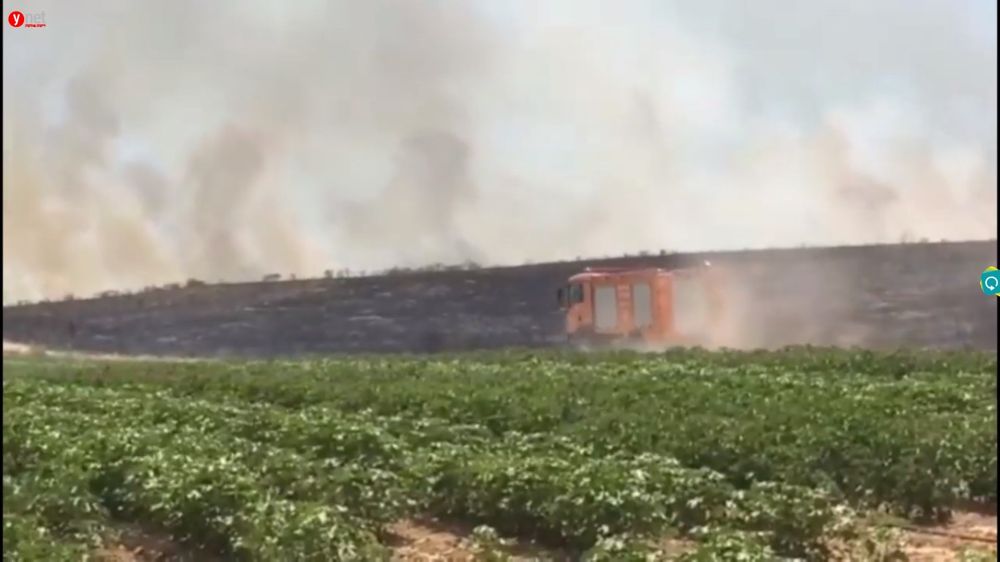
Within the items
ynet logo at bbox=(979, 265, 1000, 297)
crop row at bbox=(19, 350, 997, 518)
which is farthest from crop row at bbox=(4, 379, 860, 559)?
ynet logo at bbox=(979, 265, 1000, 297)

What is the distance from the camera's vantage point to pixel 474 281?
23156 mm

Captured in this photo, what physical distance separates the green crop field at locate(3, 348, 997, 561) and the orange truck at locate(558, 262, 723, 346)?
25.3ft

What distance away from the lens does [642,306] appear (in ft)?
78.4

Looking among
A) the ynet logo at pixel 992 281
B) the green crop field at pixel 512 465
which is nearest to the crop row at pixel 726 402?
Result: the green crop field at pixel 512 465

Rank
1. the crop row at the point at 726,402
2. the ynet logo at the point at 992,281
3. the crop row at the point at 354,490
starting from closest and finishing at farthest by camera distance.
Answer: the ynet logo at the point at 992,281 → the crop row at the point at 354,490 → the crop row at the point at 726,402

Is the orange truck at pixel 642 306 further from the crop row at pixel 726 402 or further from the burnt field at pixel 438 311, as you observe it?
the crop row at pixel 726 402

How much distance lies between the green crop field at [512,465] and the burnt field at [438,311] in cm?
774

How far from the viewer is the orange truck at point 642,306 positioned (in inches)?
920

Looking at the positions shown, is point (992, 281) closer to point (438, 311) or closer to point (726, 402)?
point (726, 402)

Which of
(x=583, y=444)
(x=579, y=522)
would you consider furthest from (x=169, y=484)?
(x=583, y=444)

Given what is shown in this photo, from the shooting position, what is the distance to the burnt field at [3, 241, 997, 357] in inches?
923

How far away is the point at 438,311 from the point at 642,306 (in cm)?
396

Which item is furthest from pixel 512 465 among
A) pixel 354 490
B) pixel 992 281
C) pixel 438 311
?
pixel 438 311

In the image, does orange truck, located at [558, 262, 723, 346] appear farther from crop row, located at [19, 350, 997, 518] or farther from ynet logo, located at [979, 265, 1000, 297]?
ynet logo, located at [979, 265, 1000, 297]
